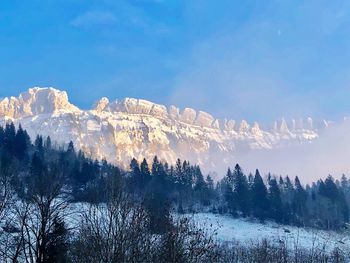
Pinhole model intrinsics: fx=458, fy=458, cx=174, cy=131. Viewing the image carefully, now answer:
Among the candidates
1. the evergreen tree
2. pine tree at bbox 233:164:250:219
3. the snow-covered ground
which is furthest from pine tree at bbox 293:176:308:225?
pine tree at bbox 233:164:250:219

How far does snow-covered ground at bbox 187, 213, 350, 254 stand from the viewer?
3376 inches

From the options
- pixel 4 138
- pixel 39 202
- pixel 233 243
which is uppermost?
pixel 4 138

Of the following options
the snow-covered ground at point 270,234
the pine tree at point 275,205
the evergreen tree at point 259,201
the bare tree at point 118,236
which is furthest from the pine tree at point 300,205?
the bare tree at point 118,236

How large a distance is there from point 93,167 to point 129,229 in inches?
4025

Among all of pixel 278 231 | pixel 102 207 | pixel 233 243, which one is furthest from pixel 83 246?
pixel 278 231

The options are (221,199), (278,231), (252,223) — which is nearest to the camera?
(278,231)

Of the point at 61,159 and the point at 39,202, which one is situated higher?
the point at 61,159

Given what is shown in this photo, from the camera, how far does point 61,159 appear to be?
411 feet

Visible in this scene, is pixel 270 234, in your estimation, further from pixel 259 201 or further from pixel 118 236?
pixel 118 236

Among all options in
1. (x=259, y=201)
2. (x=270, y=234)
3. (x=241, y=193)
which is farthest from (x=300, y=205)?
(x=270, y=234)

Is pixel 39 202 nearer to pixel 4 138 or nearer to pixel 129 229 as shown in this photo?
pixel 129 229

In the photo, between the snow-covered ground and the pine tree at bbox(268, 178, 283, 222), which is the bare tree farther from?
the pine tree at bbox(268, 178, 283, 222)

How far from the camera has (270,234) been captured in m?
95.9

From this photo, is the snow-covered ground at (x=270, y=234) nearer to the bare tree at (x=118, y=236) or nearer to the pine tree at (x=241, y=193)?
the pine tree at (x=241, y=193)
